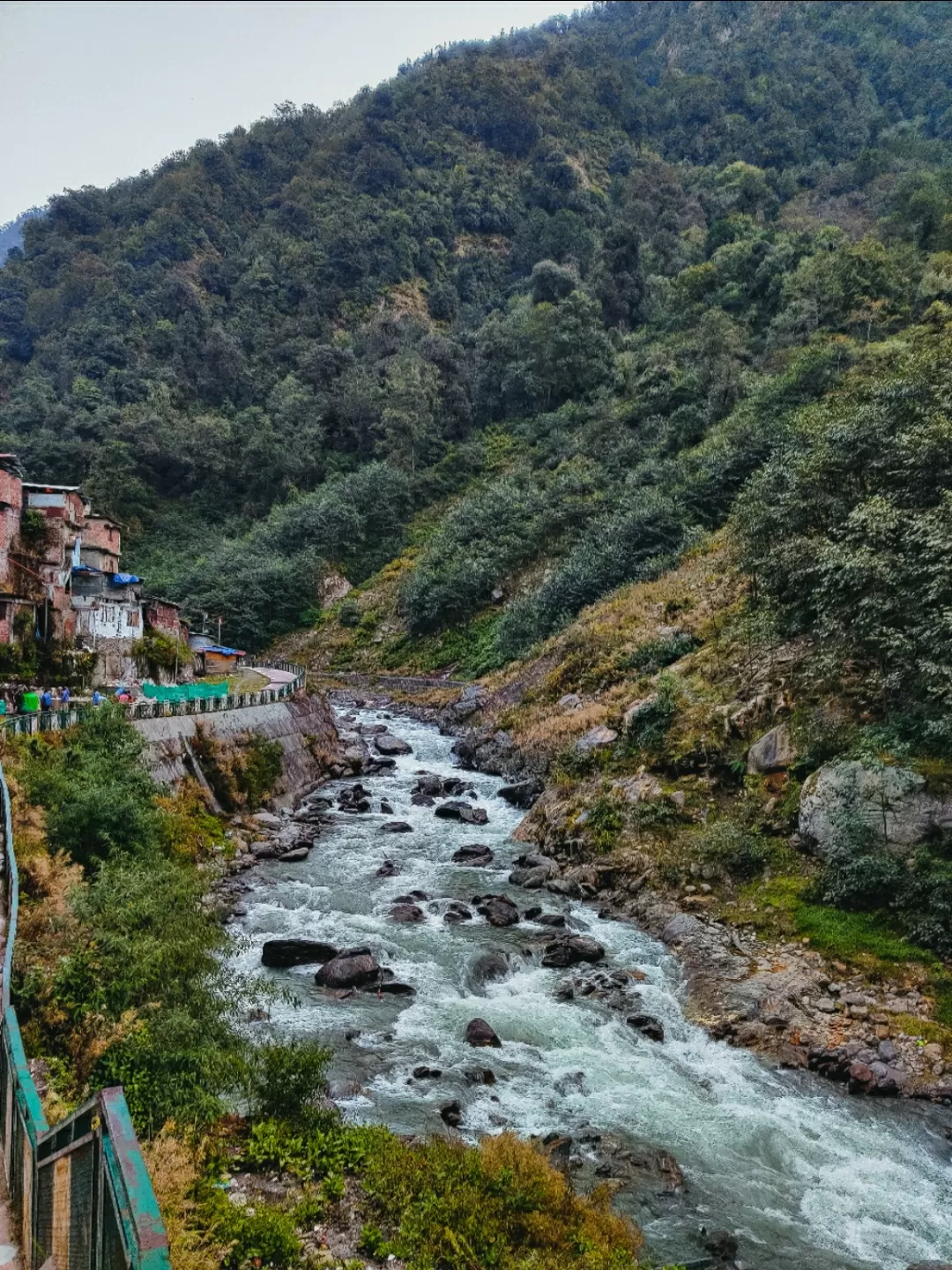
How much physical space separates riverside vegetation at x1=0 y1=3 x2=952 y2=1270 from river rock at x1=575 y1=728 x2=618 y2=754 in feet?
0.58

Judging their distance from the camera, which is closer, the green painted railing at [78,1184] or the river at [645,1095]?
the green painted railing at [78,1184]

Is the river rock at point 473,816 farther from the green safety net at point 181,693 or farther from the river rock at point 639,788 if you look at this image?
the green safety net at point 181,693

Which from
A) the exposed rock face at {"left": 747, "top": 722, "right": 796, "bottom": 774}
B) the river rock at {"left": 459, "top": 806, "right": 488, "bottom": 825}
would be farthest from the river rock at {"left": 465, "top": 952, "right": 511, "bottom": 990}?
the river rock at {"left": 459, "top": 806, "right": 488, "bottom": 825}

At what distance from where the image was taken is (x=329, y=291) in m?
103

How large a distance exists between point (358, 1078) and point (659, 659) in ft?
78.1

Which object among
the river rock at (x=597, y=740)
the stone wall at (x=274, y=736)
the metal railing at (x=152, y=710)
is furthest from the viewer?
the river rock at (x=597, y=740)

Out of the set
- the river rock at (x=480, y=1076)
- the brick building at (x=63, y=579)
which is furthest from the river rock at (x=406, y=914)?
the brick building at (x=63, y=579)

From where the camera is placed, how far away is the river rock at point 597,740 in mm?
28931

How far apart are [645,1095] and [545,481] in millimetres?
61450

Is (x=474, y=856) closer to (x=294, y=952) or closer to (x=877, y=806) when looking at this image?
(x=294, y=952)

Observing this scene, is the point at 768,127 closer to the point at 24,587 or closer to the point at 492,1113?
the point at 24,587

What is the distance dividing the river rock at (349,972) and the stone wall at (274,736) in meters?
9.90

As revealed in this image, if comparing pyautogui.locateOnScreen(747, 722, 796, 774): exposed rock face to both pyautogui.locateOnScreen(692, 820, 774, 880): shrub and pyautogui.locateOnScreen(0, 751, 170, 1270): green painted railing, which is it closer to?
pyautogui.locateOnScreen(692, 820, 774, 880): shrub

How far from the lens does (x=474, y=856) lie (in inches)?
993
